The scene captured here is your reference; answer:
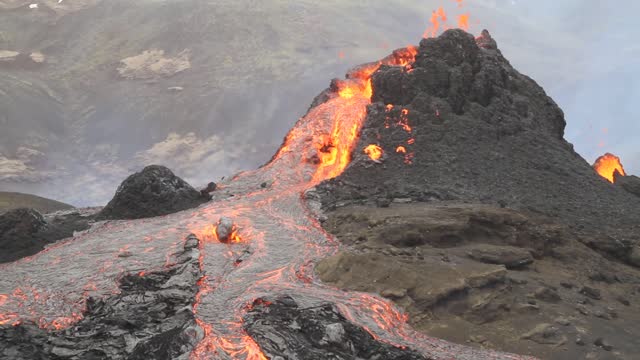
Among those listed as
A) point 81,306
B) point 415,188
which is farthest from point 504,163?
point 81,306

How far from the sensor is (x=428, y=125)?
97.3 ft

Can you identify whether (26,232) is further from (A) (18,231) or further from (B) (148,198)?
(B) (148,198)

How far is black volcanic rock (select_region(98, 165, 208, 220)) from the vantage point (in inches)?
1104

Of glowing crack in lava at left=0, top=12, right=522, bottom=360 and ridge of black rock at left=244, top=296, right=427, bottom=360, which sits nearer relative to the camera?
ridge of black rock at left=244, top=296, right=427, bottom=360

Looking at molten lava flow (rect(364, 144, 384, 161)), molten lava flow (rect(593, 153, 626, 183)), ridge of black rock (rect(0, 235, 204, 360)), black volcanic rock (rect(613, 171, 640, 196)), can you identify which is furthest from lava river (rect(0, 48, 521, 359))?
molten lava flow (rect(593, 153, 626, 183))

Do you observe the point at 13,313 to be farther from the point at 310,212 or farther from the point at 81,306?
the point at 310,212

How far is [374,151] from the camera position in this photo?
29.4m

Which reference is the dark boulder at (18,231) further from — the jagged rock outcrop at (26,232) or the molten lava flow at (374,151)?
the molten lava flow at (374,151)

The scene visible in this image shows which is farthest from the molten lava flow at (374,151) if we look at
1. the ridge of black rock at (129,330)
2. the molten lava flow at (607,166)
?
the molten lava flow at (607,166)

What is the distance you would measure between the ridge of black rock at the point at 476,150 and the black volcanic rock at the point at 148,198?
7.16 meters

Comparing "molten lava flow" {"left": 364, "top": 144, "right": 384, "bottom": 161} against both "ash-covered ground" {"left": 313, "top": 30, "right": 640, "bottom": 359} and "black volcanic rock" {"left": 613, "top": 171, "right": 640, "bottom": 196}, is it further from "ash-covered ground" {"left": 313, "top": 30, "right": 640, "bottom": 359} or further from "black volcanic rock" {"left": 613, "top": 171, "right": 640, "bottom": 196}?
"black volcanic rock" {"left": 613, "top": 171, "right": 640, "bottom": 196}

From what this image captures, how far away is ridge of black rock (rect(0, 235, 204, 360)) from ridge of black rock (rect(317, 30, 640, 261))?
32.0 feet

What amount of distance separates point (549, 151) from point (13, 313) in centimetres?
2452

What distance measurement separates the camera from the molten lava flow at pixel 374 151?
29045 mm
